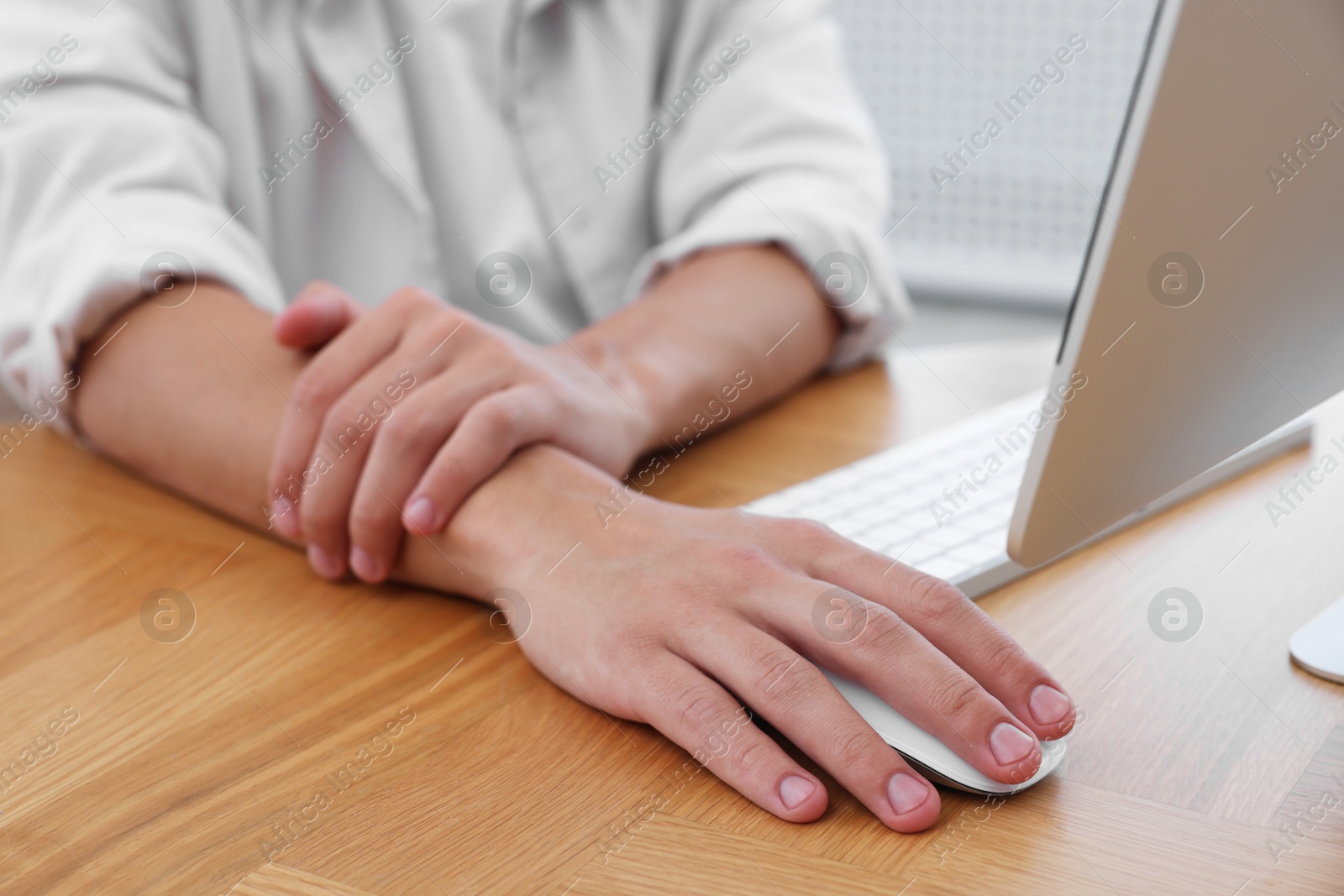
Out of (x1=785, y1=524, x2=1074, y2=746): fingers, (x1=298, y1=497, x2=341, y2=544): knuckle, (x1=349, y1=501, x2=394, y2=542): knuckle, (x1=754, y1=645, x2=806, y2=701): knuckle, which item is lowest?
(x1=298, y1=497, x2=341, y2=544): knuckle

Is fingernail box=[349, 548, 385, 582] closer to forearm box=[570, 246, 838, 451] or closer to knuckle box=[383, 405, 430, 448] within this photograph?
knuckle box=[383, 405, 430, 448]

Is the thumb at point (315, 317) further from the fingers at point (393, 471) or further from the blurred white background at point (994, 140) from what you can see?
the blurred white background at point (994, 140)

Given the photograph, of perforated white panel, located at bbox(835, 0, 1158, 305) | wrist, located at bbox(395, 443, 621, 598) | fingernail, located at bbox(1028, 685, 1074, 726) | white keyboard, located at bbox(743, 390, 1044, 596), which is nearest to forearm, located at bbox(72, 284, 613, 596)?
wrist, located at bbox(395, 443, 621, 598)

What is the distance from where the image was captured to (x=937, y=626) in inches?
16.2

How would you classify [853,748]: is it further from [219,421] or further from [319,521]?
[219,421]

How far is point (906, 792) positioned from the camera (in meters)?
0.36

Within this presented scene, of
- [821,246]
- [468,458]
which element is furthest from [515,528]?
[821,246]

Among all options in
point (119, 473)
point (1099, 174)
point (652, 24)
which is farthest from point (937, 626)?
point (1099, 174)

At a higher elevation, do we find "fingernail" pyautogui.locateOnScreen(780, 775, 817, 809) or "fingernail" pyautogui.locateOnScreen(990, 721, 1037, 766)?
"fingernail" pyautogui.locateOnScreen(990, 721, 1037, 766)

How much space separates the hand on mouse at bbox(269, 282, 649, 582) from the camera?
533 mm

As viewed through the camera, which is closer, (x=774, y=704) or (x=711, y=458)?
(x=774, y=704)

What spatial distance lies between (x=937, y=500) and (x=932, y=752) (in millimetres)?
214

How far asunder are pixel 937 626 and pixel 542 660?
0.17 meters

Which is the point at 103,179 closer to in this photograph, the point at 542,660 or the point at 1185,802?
the point at 542,660
